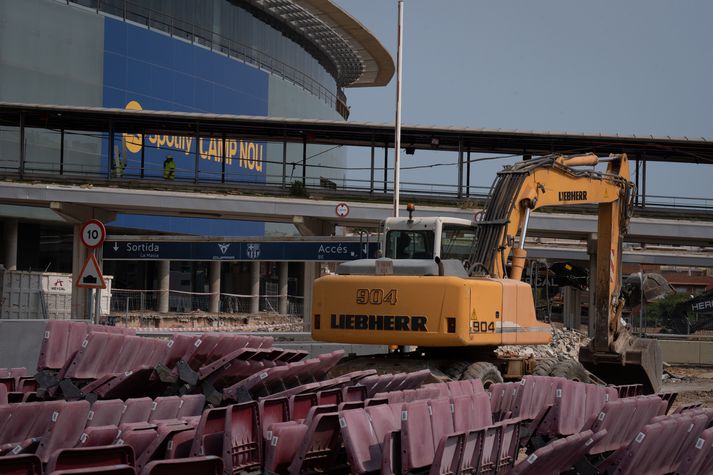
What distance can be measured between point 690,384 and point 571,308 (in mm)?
25387

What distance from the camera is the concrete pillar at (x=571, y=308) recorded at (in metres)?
54.8

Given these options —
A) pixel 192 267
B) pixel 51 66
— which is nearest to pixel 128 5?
pixel 51 66

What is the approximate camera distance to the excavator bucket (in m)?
21.6

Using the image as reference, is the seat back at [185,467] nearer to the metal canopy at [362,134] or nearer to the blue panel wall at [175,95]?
the metal canopy at [362,134]

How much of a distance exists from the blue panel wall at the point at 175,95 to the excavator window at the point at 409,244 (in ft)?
96.8

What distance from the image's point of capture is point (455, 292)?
16297 millimetres

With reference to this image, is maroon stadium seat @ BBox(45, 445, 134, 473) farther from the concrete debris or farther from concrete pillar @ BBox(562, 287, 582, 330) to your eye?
concrete pillar @ BBox(562, 287, 582, 330)

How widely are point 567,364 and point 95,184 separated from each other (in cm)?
2234

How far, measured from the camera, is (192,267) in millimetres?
62062

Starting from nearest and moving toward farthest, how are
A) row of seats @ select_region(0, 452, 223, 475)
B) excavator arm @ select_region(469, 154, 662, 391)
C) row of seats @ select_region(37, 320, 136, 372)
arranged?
row of seats @ select_region(0, 452, 223, 475), row of seats @ select_region(37, 320, 136, 372), excavator arm @ select_region(469, 154, 662, 391)

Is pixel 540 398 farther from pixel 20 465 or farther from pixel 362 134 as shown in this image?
pixel 362 134

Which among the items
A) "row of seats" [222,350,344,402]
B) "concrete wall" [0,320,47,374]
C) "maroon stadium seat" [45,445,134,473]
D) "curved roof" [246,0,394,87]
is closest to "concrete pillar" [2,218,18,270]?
"curved roof" [246,0,394,87]

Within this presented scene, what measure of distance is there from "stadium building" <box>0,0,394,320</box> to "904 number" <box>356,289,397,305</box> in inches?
886

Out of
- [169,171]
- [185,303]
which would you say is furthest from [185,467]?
[169,171]
